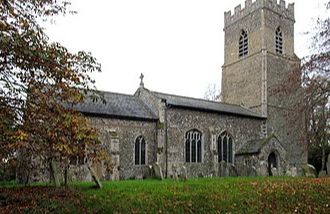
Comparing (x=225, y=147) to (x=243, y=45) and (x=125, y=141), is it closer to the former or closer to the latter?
(x=125, y=141)

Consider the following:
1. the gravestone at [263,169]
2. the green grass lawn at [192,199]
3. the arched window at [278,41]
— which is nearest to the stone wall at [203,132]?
the gravestone at [263,169]

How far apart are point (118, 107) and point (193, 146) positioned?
634 centimetres

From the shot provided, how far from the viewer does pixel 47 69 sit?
1099 centimetres

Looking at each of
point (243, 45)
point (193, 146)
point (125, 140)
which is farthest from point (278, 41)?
point (125, 140)

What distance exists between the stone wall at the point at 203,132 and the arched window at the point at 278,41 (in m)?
8.59

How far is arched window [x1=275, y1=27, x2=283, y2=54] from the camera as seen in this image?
36.5 meters

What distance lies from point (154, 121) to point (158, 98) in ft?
5.60

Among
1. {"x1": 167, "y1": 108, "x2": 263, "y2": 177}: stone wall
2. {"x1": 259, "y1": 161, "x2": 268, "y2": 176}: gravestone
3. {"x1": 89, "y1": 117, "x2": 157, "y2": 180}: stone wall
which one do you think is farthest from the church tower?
{"x1": 89, "y1": 117, "x2": 157, "y2": 180}: stone wall

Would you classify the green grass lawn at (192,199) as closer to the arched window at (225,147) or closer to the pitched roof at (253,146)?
the pitched roof at (253,146)

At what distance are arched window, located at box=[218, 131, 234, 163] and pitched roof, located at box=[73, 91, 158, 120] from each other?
6.05 meters

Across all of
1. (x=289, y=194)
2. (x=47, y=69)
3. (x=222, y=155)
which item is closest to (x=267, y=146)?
(x=222, y=155)

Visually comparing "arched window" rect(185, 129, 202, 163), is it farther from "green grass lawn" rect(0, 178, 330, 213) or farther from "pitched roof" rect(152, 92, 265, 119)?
"green grass lawn" rect(0, 178, 330, 213)

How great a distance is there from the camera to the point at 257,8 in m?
36.1

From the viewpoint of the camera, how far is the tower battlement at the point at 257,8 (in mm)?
36000
